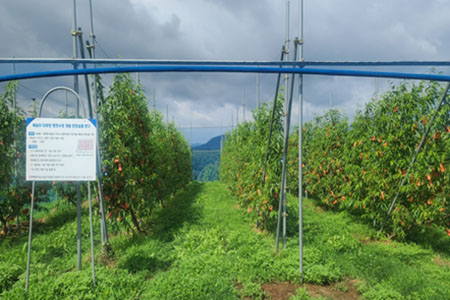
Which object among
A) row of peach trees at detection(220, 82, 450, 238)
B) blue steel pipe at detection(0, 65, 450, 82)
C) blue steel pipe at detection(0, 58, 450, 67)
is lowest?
row of peach trees at detection(220, 82, 450, 238)

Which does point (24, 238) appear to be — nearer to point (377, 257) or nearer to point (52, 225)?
point (52, 225)

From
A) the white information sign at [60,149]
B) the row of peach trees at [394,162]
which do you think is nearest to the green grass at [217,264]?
the row of peach trees at [394,162]

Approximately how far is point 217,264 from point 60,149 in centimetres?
249

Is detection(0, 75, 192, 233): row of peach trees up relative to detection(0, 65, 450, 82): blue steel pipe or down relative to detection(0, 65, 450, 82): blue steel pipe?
down

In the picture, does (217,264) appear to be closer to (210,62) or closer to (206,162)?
(210,62)

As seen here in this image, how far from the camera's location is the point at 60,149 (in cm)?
270

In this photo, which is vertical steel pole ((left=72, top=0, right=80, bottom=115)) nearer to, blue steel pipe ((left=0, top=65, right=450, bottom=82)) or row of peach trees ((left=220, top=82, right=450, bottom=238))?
blue steel pipe ((left=0, top=65, right=450, bottom=82))

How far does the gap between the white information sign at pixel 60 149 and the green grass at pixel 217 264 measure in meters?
1.30

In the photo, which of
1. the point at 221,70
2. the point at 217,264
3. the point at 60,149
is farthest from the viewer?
the point at 217,264

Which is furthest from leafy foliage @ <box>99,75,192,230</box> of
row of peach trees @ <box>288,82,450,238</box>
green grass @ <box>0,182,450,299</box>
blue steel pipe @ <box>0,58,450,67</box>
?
row of peach trees @ <box>288,82,450,238</box>

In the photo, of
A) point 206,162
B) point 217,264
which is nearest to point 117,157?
point 217,264

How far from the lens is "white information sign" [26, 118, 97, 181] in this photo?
8.64 feet

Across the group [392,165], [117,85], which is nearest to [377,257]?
[392,165]

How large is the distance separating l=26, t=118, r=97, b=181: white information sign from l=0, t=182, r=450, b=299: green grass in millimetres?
1303
